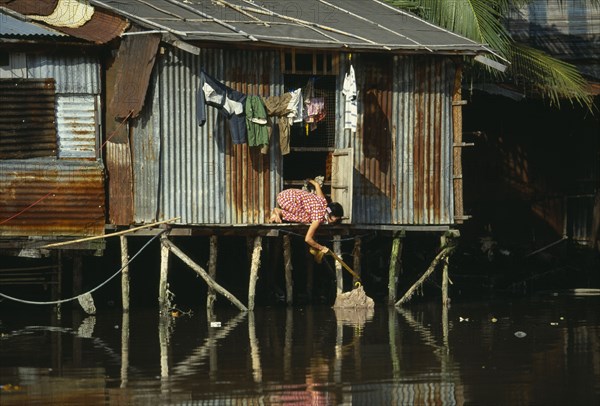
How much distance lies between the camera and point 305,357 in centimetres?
1599

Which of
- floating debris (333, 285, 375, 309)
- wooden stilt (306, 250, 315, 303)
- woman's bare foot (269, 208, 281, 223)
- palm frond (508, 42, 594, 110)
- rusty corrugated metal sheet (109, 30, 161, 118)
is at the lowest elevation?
floating debris (333, 285, 375, 309)

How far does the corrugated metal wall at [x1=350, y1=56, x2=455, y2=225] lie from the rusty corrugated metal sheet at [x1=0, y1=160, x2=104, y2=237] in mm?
4194

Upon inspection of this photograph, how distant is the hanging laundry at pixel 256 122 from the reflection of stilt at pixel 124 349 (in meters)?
3.39

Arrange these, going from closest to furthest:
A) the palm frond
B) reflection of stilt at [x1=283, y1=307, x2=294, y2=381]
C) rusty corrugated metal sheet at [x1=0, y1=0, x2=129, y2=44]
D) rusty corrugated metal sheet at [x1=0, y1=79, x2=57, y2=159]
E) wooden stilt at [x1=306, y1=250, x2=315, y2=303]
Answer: reflection of stilt at [x1=283, y1=307, x2=294, y2=381], rusty corrugated metal sheet at [x1=0, y1=0, x2=129, y2=44], rusty corrugated metal sheet at [x1=0, y1=79, x2=57, y2=159], wooden stilt at [x1=306, y1=250, x2=315, y2=303], the palm frond

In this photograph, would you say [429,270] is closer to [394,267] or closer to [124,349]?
[394,267]

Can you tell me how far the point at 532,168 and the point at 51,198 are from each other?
1167 centimetres

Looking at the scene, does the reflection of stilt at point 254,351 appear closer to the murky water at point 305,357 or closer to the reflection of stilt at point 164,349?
the murky water at point 305,357

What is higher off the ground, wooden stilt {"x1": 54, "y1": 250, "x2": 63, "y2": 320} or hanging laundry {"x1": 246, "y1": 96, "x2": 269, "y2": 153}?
hanging laundry {"x1": 246, "y1": 96, "x2": 269, "y2": 153}

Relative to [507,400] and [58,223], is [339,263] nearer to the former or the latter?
[58,223]

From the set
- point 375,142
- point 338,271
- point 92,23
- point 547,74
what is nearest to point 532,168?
point 547,74

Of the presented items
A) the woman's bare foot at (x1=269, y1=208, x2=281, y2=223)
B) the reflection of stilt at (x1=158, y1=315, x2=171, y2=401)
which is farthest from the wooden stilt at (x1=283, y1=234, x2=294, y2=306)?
the reflection of stilt at (x1=158, y1=315, x2=171, y2=401)

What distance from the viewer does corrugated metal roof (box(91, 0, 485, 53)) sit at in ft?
66.0

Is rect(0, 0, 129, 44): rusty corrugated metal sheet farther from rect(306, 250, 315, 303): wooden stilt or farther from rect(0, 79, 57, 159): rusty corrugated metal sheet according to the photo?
rect(306, 250, 315, 303): wooden stilt

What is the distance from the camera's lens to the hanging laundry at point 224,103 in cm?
2019
